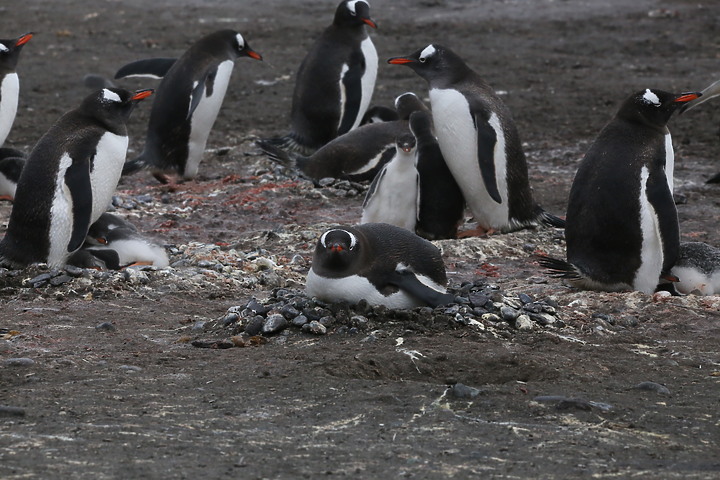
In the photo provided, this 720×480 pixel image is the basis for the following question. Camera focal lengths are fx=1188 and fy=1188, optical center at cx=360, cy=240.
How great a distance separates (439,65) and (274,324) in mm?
3684

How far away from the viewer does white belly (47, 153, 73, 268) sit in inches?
263

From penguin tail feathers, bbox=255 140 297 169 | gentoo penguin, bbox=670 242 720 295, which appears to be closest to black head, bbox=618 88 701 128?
gentoo penguin, bbox=670 242 720 295

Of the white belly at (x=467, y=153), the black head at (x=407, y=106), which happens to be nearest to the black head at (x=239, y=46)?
the black head at (x=407, y=106)

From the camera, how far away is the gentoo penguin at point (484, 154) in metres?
7.76

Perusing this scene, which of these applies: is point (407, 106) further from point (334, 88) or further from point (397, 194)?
point (334, 88)

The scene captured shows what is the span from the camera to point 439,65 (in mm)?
8305

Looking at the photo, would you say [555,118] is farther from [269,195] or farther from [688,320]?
[688,320]

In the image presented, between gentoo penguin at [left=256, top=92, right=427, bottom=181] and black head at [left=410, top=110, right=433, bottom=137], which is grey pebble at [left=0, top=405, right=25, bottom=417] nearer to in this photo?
black head at [left=410, top=110, right=433, bottom=137]

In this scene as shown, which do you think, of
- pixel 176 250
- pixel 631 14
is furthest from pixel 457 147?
pixel 631 14

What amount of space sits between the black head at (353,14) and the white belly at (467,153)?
3298 mm

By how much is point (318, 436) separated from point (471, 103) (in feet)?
14.4

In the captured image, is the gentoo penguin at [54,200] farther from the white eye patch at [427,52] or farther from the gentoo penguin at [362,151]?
the gentoo penguin at [362,151]

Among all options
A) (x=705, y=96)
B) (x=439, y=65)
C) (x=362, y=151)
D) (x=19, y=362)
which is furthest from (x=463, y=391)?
(x=362, y=151)

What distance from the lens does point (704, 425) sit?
4.09 m
